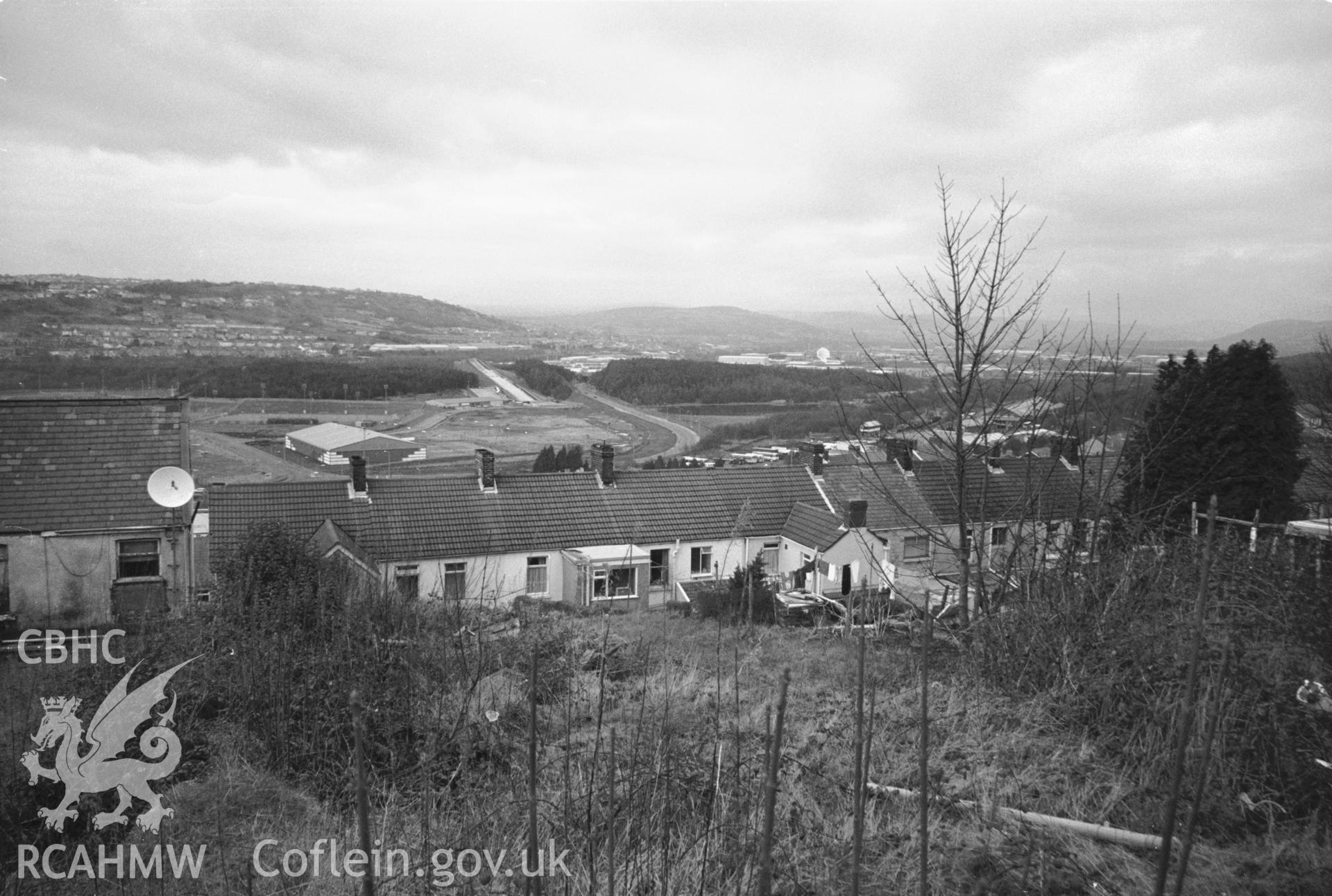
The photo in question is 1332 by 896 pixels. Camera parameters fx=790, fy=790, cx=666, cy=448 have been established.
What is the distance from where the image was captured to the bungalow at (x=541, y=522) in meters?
16.0

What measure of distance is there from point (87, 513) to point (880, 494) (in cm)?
1501

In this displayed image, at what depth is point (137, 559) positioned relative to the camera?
504 inches

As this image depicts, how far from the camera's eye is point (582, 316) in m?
137

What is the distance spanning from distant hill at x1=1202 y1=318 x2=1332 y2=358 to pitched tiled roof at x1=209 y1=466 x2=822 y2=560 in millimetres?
9116

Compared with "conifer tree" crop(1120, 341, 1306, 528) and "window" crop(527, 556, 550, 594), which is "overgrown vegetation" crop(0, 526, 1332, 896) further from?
"window" crop(527, 556, 550, 594)

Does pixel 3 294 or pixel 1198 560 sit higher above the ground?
pixel 3 294

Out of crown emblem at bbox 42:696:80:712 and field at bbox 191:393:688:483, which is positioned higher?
crown emblem at bbox 42:696:80:712

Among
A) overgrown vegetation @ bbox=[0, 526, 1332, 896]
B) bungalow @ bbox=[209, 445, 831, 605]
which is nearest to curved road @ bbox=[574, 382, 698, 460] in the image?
bungalow @ bbox=[209, 445, 831, 605]

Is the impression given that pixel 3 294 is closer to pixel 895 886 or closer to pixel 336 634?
pixel 336 634

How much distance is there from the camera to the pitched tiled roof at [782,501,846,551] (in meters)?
17.9

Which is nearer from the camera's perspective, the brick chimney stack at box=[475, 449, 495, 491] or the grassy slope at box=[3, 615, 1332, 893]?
the grassy slope at box=[3, 615, 1332, 893]

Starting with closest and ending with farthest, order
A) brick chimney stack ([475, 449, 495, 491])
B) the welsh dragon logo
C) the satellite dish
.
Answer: the welsh dragon logo, the satellite dish, brick chimney stack ([475, 449, 495, 491])

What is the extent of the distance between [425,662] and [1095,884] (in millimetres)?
3538

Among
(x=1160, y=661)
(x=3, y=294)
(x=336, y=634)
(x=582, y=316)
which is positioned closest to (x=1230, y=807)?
(x=1160, y=661)
